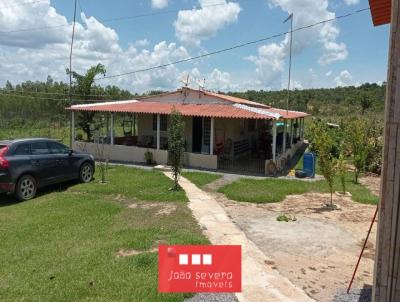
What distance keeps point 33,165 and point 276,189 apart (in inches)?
302

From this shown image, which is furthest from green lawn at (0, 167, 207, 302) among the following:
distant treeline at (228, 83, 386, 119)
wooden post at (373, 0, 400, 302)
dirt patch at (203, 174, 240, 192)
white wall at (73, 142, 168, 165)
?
distant treeline at (228, 83, 386, 119)

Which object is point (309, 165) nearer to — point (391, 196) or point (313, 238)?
point (313, 238)

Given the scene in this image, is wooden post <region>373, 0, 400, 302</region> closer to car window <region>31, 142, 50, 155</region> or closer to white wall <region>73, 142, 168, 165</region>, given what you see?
car window <region>31, 142, 50, 155</region>

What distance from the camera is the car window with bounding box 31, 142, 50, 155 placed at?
11.4m

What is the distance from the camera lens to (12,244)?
7145mm

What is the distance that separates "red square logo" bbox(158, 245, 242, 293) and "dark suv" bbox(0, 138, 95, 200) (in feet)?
26.0

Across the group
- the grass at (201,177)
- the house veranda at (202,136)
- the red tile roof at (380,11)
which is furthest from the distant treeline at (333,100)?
the red tile roof at (380,11)

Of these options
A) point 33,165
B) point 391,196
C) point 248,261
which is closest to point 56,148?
point 33,165

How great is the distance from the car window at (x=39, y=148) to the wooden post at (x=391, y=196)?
10530 millimetres

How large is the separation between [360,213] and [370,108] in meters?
44.1

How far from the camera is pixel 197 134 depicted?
20094 millimetres

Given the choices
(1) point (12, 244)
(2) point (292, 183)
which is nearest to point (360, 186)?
(2) point (292, 183)

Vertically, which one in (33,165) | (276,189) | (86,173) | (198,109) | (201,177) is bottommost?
(276,189)

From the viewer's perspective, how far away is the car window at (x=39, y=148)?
11.4 metres
